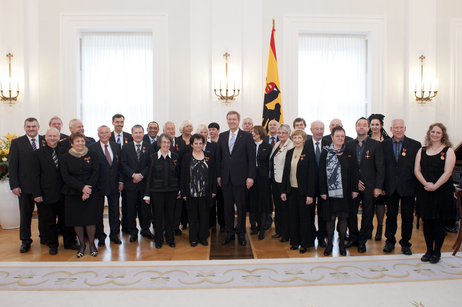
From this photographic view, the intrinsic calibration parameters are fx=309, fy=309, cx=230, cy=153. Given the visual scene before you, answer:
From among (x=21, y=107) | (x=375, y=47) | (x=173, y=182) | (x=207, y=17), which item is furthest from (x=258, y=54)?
(x=21, y=107)

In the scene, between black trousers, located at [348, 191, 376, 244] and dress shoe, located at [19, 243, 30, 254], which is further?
dress shoe, located at [19, 243, 30, 254]

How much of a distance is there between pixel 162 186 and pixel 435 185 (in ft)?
→ 11.1

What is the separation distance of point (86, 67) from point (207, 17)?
3003mm

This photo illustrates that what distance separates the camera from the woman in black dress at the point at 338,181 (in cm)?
381

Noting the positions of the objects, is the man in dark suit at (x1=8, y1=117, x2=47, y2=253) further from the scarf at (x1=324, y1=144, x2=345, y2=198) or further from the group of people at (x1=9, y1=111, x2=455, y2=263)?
the scarf at (x1=324, y1=144, x2=345, y2=198)

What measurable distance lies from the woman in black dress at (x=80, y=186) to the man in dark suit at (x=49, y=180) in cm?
30

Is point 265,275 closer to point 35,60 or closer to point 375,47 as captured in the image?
point 375,47

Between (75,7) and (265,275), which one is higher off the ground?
(75,7)

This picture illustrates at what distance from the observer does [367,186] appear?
4.02 metres

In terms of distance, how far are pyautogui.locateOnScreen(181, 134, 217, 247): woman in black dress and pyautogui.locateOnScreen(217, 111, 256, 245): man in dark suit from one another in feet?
0.67

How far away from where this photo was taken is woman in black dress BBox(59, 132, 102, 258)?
379cm

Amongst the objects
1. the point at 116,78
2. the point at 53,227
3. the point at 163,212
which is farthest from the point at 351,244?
the point at 116,78

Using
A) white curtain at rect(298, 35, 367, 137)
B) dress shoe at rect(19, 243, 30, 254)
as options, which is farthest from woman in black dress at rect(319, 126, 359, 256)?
dress shoe at rect(19, 243, 30, 254)

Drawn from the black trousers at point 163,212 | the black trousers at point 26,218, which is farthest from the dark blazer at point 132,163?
the black trousers at point 26,218
